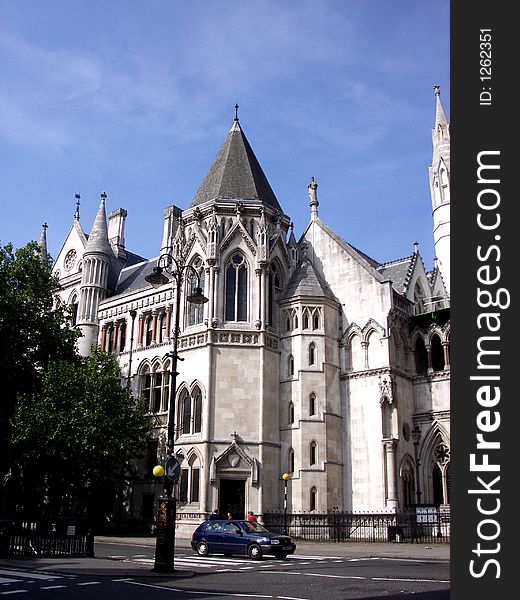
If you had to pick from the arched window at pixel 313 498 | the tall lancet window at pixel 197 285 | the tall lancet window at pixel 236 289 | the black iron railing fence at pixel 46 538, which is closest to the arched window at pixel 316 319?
the tall lancet window at pixel 236 289

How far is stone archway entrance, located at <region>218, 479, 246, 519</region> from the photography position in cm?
3388

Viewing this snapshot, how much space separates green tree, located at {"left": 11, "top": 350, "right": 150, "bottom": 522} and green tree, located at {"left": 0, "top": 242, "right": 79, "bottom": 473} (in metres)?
2.04

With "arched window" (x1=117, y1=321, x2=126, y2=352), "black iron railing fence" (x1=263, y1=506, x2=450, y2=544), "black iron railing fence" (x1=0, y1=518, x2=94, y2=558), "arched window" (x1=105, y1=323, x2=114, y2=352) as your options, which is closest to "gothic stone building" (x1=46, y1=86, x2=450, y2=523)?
"black iron railing fence" (x1=263, y1=506, x2=450, y2=544)

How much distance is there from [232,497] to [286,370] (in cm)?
724

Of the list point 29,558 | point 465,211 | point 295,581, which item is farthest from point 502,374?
point 29,558

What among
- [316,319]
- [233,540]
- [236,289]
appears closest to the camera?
[233,540]

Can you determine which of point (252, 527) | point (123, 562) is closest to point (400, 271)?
point (252, 527)

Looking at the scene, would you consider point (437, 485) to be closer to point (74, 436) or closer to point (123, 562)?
point (74, 436)

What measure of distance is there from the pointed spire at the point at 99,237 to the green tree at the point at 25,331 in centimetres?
715

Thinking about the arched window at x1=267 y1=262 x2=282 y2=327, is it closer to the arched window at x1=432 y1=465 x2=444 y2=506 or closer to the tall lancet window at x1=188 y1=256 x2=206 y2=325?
the tall lancet window at x1=188 y1=256 x2=206 y2=325

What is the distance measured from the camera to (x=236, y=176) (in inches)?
1578

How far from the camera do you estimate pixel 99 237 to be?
160ft

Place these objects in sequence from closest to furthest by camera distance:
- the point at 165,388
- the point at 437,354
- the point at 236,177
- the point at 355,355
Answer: the point at 355,355 → the point at 437,354 → the point at 165,388 → the point at 236,177

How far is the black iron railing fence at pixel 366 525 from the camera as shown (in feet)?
105
